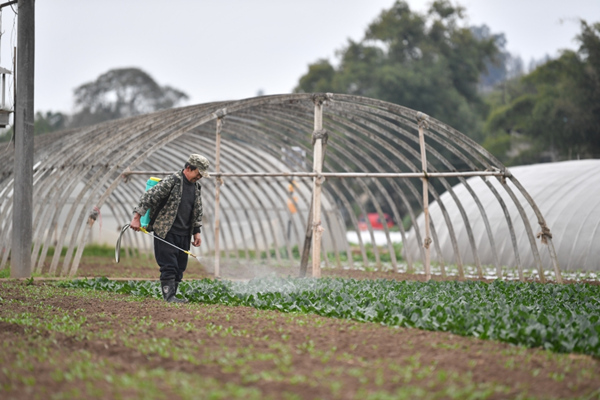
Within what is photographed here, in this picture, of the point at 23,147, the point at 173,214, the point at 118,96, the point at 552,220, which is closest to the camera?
the point at 173,214

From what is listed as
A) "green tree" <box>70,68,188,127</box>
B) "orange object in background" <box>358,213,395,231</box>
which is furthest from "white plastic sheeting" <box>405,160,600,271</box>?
"green tree" <box>70,68,188,127</box>

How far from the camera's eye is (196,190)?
9398 mm

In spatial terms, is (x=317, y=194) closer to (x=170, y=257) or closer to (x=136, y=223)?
(x=170, y=257)

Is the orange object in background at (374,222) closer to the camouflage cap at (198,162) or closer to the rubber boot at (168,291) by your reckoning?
the camouflage cap at (198,162)

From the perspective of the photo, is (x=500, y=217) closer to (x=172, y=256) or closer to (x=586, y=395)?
(x=172, y=256)

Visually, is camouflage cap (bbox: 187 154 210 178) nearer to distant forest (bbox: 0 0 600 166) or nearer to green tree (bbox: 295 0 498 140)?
distant forest (bbox: 0 0 600 166)

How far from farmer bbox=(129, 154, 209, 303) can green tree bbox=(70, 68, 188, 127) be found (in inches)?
1915

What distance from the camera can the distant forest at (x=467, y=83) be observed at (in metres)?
35.1

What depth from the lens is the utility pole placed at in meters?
12.6

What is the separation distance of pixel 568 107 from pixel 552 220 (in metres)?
19.1

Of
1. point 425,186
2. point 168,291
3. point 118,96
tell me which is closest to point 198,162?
point 168,291

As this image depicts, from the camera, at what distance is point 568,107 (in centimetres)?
3456

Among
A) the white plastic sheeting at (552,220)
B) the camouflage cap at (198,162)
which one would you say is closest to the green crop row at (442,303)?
the camouflage cap at (198,162)

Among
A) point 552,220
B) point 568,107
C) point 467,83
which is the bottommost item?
point 552,220
